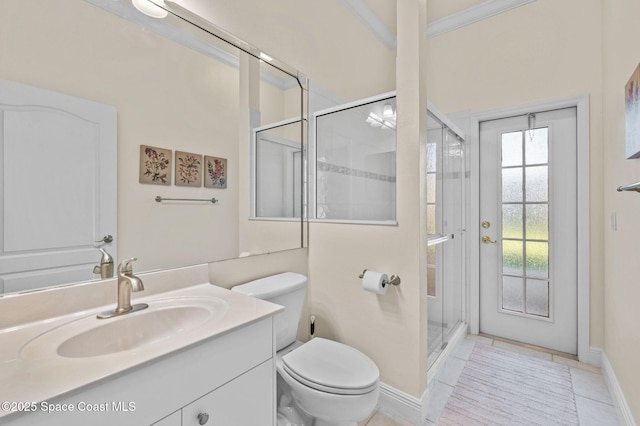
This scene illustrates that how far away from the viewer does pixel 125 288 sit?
1.04 m

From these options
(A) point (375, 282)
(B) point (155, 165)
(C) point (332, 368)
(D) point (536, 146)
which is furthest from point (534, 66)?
(B) point (155, 165)

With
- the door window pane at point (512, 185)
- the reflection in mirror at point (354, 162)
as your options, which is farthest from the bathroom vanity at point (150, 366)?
the door window pane at point (512, 185)

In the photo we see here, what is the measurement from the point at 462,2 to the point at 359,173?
6.22 ft

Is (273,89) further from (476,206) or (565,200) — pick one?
(565,200)

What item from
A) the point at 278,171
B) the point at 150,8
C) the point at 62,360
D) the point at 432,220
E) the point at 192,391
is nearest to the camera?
the point at 62,360

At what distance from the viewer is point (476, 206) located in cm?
264

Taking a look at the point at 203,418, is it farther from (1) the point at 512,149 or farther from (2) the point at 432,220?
(1) the point at 512,149

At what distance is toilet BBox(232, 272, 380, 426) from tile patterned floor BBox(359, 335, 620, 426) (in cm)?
45

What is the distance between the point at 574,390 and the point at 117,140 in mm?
2935

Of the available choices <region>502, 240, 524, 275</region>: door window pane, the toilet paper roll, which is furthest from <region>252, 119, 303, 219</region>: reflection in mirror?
<region>502, 240, 524, 275</region>: door window pane

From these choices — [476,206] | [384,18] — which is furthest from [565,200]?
[384,18]

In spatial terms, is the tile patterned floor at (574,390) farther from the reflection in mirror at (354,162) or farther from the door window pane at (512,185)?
the door window pane at (512,185)

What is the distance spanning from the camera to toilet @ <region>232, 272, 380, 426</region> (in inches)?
49.4

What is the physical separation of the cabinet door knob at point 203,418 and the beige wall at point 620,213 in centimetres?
186
